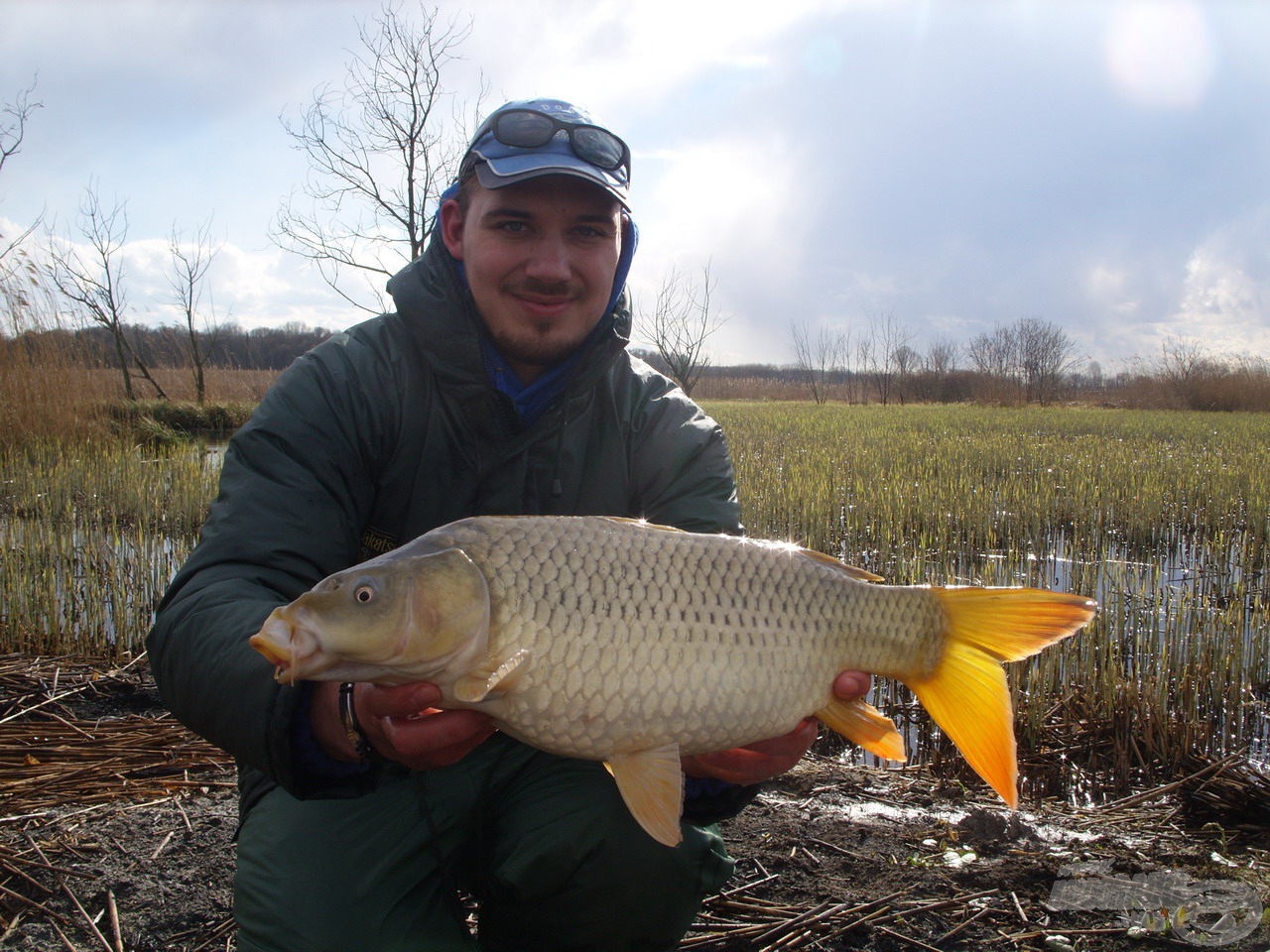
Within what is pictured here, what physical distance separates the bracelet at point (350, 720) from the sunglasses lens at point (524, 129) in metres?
1.24

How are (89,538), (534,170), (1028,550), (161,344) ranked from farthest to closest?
(161,344)
(1028,550)
(89,538)
(534,170)

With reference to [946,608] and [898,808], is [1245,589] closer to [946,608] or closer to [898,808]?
[898,808]

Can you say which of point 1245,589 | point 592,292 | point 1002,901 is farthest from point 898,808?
point 1245,589

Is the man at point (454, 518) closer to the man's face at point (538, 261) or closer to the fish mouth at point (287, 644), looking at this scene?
the man's face at point (538, 261)

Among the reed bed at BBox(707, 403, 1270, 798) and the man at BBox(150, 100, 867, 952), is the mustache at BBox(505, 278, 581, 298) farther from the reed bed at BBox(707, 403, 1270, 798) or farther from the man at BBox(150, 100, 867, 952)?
the reed bed at BBox(707, 403, 1270, 798)

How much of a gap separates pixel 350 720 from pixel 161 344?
2268 cm

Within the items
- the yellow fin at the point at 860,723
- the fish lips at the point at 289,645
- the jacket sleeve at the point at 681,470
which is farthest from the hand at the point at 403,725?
the jacket sleeve at the point at 681,470

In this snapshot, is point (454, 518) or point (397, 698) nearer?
point (397, 698)

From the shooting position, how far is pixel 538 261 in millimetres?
1898

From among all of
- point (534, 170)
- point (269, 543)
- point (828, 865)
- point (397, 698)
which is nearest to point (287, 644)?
point (397, 698)

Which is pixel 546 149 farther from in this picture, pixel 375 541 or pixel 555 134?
pixel 375 541

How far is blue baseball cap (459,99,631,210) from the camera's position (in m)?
1.85

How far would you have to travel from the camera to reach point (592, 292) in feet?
6.46

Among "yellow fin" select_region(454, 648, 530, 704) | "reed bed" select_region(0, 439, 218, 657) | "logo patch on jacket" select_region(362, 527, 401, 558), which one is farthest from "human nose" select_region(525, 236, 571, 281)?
"reed bed" select_region(0, 439, 218, 657)
